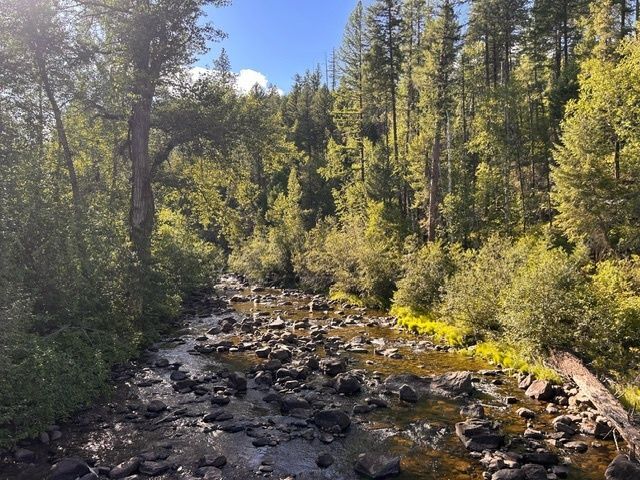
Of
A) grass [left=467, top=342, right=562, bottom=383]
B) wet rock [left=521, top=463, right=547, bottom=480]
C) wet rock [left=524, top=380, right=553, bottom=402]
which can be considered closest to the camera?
wet rock [left=521, top=463, right=547, bottom=480]

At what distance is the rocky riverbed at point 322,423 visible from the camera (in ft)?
29.8

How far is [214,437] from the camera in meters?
10.5

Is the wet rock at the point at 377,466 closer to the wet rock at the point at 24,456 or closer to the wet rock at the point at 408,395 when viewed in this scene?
the wet rock at the point at 408,395

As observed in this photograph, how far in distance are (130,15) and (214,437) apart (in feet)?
49.6

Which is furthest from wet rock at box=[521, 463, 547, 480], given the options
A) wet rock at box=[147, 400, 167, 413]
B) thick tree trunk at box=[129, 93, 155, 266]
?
thick tree trunk at box=[129, 93, 155, 266]

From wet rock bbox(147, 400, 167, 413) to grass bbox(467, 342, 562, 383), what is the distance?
1097 centimetres

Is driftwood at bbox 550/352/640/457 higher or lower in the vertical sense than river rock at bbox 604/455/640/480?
higher

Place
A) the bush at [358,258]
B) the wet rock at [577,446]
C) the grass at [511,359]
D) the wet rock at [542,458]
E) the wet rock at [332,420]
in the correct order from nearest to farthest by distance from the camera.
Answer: the wet rock at [542,458] < the wet rock at [577,446] < the wet rock at [332,420] < the grass at [511,359] < the bush at [358,258]

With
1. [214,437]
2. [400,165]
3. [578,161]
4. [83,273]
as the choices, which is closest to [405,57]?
[400,165]

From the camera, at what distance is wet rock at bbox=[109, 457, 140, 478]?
8695mm

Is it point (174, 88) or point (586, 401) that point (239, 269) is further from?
point (586, 401)

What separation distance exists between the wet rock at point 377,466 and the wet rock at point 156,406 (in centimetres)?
562

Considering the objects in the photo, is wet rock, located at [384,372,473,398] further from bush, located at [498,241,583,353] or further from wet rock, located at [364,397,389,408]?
bush, located at [498,241,583,353]

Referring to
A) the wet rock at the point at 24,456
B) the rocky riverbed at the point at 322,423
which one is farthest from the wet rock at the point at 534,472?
the wet rock at the point at 24,456
